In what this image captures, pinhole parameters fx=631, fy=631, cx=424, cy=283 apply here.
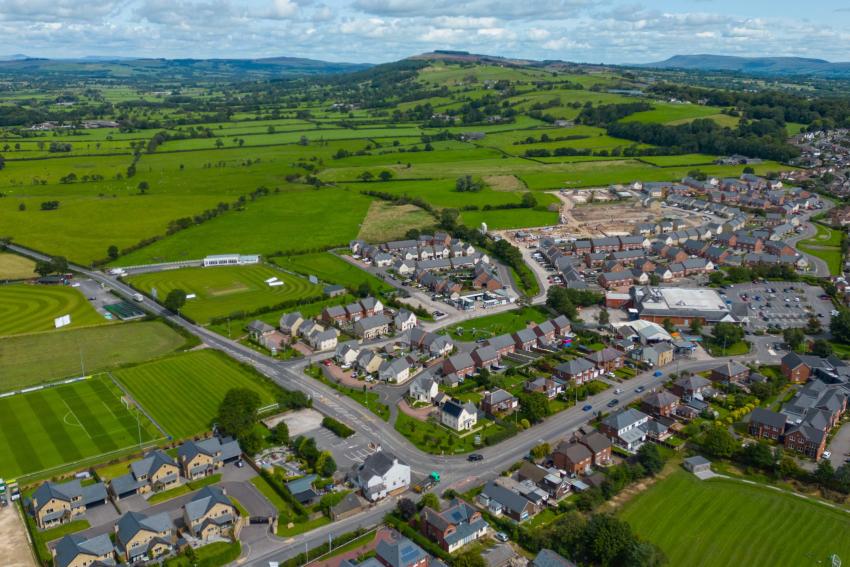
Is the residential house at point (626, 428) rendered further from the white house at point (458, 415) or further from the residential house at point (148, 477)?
the residential house at point (148, 477)

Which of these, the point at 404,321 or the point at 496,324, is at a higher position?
the point at 404,321

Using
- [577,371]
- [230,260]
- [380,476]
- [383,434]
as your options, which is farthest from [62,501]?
[230,260]

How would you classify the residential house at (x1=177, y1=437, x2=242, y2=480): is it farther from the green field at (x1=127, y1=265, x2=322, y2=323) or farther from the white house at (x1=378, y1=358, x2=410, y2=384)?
the green field at (x1=127, y1=265, x2=322, y2=323)

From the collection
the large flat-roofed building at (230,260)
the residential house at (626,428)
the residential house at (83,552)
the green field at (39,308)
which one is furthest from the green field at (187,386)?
the large flat-roofed building at (230,260)

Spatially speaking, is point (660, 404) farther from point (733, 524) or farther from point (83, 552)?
point (83, 552)

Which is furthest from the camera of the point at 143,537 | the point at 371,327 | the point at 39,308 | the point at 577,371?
the point at 39,308

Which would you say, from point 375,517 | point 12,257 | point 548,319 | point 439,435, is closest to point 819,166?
point 548,319

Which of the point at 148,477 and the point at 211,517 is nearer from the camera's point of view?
the point at 211,517

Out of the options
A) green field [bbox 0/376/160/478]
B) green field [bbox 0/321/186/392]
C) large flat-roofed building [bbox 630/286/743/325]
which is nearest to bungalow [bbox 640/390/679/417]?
large flat-roofed building [bbox 630/286/743/325]
